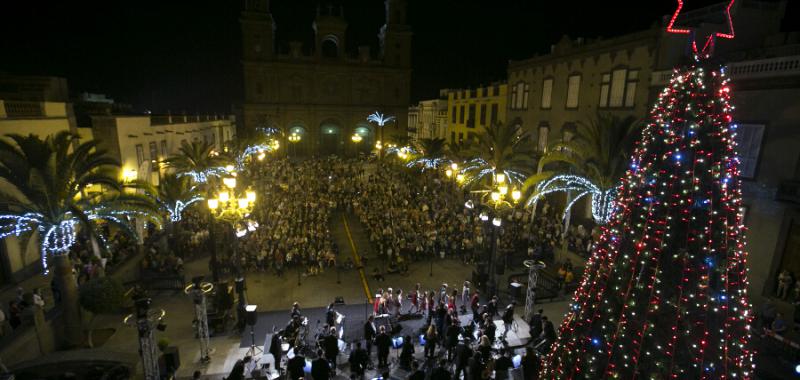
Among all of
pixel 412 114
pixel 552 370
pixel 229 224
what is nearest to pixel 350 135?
pixel 412 114

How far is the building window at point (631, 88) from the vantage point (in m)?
20.0

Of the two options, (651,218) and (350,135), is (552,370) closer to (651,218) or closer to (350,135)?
(651,218)

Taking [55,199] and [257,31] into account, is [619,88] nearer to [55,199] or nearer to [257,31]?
[55,199]

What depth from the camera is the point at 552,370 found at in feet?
25.2

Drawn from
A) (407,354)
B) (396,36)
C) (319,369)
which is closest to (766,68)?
(407,354)

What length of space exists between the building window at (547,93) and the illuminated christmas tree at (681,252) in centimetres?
2216

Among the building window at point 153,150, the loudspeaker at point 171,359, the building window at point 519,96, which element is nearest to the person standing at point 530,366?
the loudspeaker at point 171,359

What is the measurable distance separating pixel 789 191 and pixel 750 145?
1.95 metres

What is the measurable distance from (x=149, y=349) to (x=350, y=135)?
5342 cm

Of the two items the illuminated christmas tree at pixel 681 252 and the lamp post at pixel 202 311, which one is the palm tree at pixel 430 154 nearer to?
the lamp post at pixel 202 311

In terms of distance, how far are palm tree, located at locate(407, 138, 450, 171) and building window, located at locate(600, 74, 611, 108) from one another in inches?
553

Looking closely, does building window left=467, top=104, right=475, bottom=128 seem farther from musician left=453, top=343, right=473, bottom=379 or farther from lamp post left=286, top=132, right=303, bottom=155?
musician left=453, top=343, right=473, bottom=379

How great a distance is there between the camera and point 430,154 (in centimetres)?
3406

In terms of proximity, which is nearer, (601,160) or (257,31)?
(601,160)
